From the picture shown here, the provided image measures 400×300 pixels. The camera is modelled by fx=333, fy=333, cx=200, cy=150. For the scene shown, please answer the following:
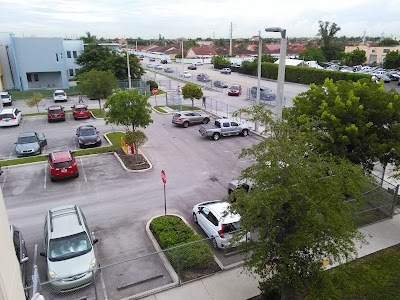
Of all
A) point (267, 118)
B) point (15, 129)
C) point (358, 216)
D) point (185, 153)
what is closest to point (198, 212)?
point (267, 118)

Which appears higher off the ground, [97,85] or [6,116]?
[97,85]

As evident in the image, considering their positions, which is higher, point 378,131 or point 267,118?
point 267,118

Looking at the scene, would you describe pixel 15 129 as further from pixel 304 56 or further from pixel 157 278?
pixel 304 56

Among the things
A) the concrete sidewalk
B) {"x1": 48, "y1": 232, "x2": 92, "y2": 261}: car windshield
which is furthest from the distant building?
{"x1": 48, "y1": 232, "x2": 92, "y2": 261}: car windshield

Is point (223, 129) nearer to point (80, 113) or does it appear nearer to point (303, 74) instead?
point (80, 113)

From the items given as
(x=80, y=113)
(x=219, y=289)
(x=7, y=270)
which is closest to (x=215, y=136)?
(x=80, y=113)

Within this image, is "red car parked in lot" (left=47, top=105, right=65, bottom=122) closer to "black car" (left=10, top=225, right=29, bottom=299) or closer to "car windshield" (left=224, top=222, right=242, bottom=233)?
"black car" (left=10, top=225, right=29, bottom=299)

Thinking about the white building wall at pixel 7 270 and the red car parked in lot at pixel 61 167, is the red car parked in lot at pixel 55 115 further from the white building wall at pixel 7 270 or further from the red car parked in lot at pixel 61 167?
the white building wall at pixel 7 270
